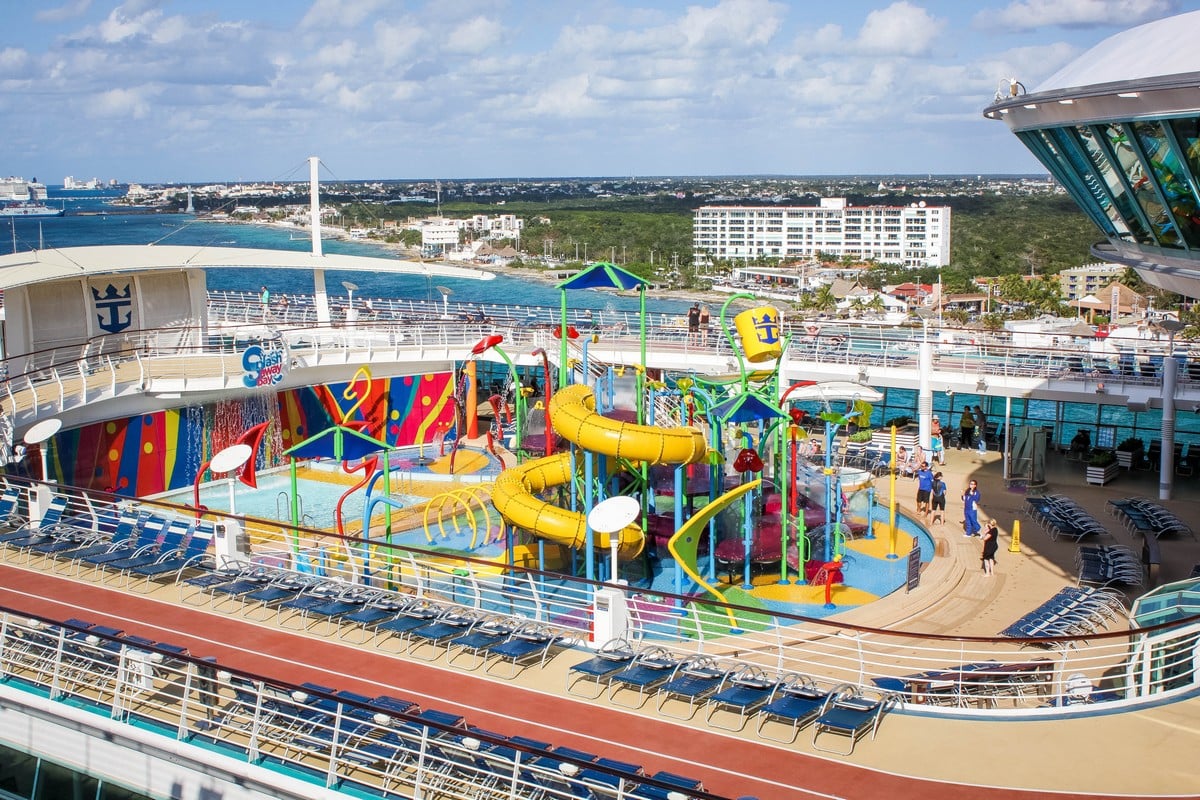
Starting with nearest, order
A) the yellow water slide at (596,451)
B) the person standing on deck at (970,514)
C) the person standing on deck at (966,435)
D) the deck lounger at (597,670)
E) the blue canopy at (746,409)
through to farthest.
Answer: the deck lounger at (597,670) → the yellow water slide at (596,451) → the blue canopy at (746,409) → the person standing on deck at (970,514) → the person standing on deck at (966,435)

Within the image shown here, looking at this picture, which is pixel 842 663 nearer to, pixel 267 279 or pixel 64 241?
pixel 267 279

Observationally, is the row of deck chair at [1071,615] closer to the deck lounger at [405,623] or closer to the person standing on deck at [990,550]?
the person standing on deck at [990,550]

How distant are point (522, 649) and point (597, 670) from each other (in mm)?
1080

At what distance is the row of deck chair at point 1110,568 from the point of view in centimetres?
1934

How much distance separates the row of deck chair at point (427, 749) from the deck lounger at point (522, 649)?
160 cm

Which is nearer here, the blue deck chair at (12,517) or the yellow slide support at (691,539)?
the blue deck chair at (12,517)

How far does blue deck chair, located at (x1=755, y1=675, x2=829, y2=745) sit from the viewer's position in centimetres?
1082

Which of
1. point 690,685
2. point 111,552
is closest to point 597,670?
point 690,685

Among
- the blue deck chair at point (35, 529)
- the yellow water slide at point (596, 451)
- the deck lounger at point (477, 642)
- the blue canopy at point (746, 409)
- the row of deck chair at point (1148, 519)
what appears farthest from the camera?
the row of deck chair at point (1148, 519)

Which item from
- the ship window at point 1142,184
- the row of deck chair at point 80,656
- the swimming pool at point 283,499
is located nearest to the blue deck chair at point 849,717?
the row of deck chair at point 80,656

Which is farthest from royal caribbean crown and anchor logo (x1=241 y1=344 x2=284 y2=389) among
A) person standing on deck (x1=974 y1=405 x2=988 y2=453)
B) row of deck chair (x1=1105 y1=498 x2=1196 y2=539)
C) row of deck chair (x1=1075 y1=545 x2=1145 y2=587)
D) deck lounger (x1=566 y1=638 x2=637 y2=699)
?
row of deck chair (x1=1105 y1=498 x2=1196 y2=539)

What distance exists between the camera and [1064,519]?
2319 centimetres

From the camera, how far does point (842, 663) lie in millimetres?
15133

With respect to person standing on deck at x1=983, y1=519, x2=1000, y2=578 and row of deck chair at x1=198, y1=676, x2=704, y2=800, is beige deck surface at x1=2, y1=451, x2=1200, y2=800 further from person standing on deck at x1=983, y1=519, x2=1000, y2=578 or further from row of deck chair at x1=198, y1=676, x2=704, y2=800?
person standing on deck at x1=983, y1=519, x2=1000, y2=578
